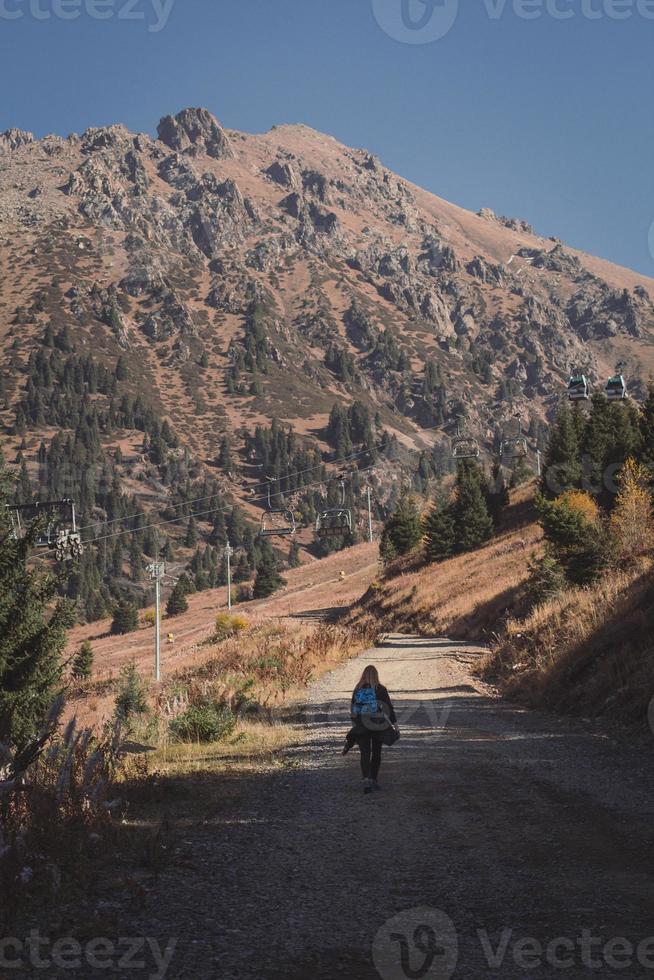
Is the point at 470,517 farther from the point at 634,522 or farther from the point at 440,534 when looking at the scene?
the point at 634,522

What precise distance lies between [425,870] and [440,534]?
2512 inches

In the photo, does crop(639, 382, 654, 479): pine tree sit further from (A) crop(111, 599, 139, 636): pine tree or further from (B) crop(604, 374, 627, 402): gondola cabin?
(A) crop(111, 599, 139, 636): pine tree

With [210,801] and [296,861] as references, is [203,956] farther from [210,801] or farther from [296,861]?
[210,801]

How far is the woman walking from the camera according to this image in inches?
376

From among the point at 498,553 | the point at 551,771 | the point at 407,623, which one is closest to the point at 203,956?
the point at 551,771

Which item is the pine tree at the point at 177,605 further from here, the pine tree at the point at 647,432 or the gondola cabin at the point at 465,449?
the pine tree at the point at 647,432

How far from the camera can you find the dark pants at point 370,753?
31.2 feet

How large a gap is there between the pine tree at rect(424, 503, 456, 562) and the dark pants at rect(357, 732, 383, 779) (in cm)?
5966

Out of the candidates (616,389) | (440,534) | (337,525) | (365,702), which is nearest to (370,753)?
(365,702)

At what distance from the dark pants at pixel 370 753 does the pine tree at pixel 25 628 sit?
14.8 metres

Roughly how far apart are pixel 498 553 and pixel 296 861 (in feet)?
176

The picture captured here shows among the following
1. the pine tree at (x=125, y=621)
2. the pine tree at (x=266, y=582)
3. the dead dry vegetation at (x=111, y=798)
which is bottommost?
the dead dry vegetation at (x=111, y=798)

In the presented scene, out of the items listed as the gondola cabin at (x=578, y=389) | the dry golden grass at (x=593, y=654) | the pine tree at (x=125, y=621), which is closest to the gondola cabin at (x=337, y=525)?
the gondola cabin at (x=578, y=389)

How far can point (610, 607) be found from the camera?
17.9 meters
